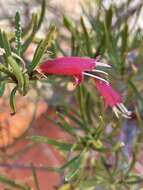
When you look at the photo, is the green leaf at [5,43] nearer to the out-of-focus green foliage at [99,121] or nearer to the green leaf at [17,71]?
the green leaf at [17,71]

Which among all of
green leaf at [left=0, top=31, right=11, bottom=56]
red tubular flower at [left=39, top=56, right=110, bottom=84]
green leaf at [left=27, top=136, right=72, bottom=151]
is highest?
green leaf at [left=0, top=31, right=11, bottom=56]

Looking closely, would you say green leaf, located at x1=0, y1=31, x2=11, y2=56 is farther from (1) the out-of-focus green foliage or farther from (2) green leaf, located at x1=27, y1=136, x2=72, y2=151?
(2) green leaf, located at x1=27, y1=136, x2=72, y2=151

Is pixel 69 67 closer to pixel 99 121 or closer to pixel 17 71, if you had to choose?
pixel 17 71

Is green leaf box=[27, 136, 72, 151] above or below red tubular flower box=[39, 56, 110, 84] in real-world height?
below

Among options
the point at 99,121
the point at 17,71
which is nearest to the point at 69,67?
the point at 17,71

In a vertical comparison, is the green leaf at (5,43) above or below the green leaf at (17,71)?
above

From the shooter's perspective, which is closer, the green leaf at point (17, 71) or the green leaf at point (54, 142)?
the green leaf at point (17, 71)

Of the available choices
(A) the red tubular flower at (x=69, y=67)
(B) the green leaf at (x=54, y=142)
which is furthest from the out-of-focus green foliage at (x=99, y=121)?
(A) the red tubular flower at (x=69, y=67)

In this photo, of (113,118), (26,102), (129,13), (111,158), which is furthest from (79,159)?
(26,102)

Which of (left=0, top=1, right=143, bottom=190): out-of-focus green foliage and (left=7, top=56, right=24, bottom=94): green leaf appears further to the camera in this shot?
(left=0, top=1, right=143, bottom=190): out-of-focus green foliage

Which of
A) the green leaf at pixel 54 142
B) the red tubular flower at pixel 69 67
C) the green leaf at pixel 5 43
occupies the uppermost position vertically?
the green leaf at pixel 5 43

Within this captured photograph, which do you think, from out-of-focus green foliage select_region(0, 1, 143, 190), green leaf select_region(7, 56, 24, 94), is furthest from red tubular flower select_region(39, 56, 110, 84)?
out-of-focus green foliage select_region(0, 1, 143, 190)
